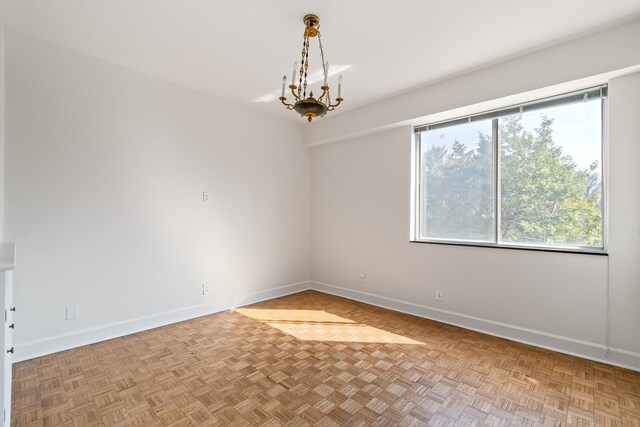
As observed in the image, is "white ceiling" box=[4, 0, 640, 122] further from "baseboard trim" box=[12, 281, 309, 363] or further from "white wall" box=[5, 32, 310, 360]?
"baseboard trim" box=[12, 281, 309, 363]

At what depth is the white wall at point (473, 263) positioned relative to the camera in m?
2.49

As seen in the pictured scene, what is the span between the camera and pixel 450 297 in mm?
3520

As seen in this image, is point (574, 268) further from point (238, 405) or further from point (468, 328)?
point (238, 405)

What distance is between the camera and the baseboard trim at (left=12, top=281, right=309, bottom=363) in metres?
2.63

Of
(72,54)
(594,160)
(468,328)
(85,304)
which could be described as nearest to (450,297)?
(468,328)

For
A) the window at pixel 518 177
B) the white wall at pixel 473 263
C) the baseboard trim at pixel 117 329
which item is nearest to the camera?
the white wall at pixel 473 263

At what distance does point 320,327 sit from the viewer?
3.40m

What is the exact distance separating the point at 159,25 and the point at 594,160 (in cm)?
391

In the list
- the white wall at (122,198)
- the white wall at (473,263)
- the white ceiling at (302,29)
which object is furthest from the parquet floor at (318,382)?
the white ceiling at (302,29)

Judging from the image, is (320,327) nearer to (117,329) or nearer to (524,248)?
(117,329)

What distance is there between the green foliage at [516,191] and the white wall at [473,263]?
0.76 feet

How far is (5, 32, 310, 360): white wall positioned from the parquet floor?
39 centimetres

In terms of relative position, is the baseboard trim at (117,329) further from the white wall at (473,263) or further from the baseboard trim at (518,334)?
the baseboard trim at (518,334)

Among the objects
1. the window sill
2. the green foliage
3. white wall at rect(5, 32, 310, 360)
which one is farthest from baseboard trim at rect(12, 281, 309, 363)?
the green foliage
